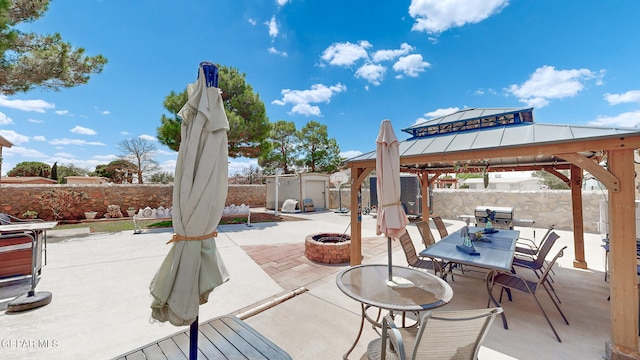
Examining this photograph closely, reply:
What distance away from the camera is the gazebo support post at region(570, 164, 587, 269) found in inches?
188

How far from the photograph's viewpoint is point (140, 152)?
72.4 feet

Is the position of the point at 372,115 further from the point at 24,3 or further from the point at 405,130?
the point at 24,3

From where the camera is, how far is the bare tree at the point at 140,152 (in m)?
21.6

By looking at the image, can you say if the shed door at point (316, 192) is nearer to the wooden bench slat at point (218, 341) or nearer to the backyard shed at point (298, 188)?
the backyard shed at point (298, 188)

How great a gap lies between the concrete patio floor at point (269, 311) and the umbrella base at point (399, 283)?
2.49 feet

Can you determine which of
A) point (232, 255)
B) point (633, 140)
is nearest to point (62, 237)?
point (232, 255)

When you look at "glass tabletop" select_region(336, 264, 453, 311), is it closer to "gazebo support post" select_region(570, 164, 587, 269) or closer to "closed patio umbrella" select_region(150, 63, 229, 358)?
"closed patio umbrella" select_region(150, 63, 229, 358)

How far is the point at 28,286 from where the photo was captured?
3.79m

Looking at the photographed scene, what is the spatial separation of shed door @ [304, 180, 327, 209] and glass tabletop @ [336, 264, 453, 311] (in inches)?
483

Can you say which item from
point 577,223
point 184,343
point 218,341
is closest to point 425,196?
point 577,223

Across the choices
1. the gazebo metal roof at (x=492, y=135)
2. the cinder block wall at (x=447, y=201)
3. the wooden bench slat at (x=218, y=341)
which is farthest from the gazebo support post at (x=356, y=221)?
the cinder block wall at (x=447, y=201)

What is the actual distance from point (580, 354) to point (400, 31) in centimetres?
1096

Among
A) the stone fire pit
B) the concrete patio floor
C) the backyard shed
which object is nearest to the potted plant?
the concrete patio floor

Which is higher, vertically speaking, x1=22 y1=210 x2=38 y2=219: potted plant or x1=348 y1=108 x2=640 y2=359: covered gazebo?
x1=348 y1=108 x2=640 y2=359: covered gazebo
